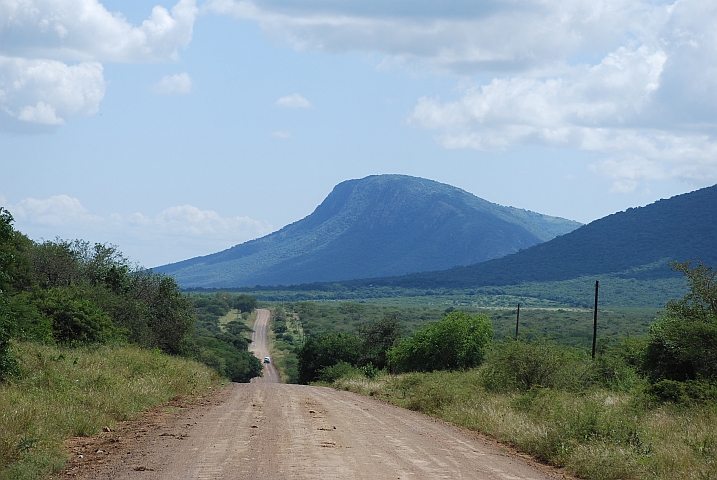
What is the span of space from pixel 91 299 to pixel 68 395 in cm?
2299

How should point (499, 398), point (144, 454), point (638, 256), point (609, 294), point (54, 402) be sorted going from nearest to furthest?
point (144, 454), point (54, 402), point (499, 398), point (609, 294), point (638, 256)

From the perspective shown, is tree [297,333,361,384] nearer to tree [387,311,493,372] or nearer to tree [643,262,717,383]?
tree [387,311,493,372]

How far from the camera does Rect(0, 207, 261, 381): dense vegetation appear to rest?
30562 mm

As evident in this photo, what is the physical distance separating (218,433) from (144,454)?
7.63ft

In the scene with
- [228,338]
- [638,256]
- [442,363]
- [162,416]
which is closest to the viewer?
[162,416]

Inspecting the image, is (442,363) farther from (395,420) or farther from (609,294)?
(609,294)

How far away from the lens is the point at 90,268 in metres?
48.3

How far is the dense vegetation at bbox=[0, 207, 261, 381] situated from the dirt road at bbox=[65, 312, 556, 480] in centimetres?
1319

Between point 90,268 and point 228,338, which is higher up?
point 90,268

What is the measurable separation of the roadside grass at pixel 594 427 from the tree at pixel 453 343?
1473cm

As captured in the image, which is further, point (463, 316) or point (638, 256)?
point (638, 256)

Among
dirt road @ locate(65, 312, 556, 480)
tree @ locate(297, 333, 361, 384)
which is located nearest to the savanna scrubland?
dirt road @ locate(65, 312, 556, 480)

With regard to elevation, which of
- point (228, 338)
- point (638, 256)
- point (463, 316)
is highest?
point (638, 256)

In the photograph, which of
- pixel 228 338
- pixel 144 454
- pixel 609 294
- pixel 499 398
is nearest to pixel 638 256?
pixel 609 294
